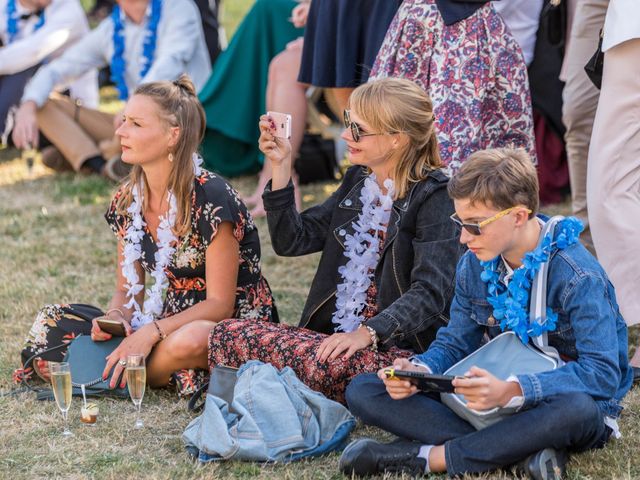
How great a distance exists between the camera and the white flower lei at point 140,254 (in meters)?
3.96

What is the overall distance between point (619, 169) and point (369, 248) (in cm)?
99

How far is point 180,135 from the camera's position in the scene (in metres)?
3.98

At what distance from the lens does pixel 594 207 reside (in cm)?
405

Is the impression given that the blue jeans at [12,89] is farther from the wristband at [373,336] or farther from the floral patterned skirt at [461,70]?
the wristband at [373,336]

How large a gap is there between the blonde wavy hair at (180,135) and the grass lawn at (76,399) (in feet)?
2.24

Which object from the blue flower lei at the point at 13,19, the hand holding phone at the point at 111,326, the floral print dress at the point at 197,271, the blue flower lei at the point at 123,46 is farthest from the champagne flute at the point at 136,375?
the blue flower lei at the point at 13,19

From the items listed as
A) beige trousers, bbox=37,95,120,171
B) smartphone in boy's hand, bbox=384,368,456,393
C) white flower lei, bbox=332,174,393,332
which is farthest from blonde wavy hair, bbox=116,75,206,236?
beige trousers, bbox=37,95,120,171

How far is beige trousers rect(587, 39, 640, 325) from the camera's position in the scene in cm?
392

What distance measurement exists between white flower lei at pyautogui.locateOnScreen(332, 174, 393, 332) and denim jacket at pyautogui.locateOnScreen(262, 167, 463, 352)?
39 millimetres

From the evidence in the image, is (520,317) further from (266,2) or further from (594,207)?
(266,2)

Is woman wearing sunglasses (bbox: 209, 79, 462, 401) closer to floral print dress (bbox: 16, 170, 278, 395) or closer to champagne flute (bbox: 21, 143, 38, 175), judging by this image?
floral print dress (bbox: 16, 170, 278, 395)

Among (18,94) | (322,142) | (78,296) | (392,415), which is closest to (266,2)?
(322,142)

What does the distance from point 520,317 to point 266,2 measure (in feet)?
14.6

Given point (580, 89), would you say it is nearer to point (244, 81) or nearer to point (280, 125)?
point (280, 125)
